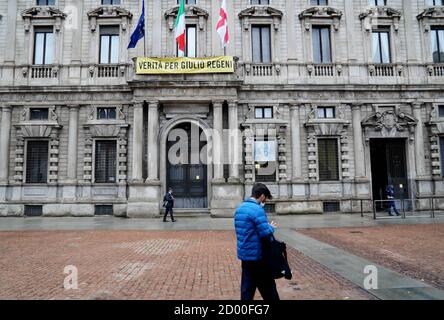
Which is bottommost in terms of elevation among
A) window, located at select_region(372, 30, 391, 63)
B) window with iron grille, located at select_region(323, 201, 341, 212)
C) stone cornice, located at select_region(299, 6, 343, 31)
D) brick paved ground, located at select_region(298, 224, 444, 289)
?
brick paved ground, located at select_region(298, 224, 444, 289)

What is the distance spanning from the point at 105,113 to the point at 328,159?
50.8 feet

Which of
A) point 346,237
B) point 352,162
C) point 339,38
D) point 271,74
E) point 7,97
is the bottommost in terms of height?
point 346,237

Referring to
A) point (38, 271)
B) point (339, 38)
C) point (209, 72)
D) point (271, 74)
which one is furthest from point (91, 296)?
point (339, 38)

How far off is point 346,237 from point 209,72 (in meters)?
13.2

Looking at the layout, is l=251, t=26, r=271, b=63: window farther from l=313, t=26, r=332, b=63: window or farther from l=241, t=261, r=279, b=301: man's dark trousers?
l=241, t=261, r=279, b=301: man's dark trousers

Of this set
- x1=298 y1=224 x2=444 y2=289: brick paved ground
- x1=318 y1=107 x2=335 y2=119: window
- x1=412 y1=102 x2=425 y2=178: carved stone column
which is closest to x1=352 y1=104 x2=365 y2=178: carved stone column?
x1=318 y1=107 x2=335 y2=119: window

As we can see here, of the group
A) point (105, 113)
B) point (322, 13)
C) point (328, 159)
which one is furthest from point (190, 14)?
point (328, 159)

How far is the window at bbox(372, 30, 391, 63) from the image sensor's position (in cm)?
2303

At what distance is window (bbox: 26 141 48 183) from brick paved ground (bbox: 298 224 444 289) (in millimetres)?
17227

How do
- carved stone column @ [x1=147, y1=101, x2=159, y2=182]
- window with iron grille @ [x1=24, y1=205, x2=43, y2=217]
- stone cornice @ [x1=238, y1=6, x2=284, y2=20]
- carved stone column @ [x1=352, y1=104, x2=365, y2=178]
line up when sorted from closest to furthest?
carved stone column @ [x1=147, y1=101, x2=159, y2=182]
window with iron grille @ [x1=24, y1=205, x2=43, y2=217]
carved stone column @ [x1=352, y1=104, x2=365, y2=178]
stone cornice @ [x1=238, y1=6, x2=284, y2=20]

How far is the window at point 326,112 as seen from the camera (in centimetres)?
2222

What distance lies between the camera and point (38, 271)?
783cm

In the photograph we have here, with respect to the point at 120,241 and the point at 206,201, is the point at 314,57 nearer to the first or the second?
the point at 206,201
